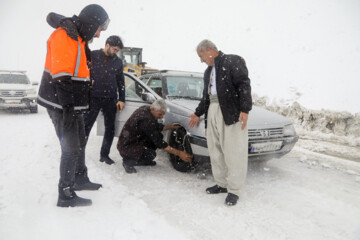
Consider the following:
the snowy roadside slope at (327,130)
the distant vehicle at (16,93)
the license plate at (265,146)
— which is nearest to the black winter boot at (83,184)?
the license plate at (265,146)

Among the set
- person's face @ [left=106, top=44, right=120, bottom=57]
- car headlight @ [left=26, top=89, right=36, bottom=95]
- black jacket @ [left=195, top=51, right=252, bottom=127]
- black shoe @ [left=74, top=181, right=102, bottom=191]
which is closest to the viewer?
black jacket @ [left=195, top=51, right=252, bottom=127]

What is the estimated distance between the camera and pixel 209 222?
8.17 ft

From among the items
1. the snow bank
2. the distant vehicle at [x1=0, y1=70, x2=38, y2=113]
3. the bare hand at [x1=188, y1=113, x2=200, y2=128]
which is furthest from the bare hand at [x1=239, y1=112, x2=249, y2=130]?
the distant vehicle at [x1=0, y1=70, x2=38, y2=113]

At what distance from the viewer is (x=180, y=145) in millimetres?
3842

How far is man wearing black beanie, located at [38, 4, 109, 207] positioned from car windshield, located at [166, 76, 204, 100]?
1.90 metres

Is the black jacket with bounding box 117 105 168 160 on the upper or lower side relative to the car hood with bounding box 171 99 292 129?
lower

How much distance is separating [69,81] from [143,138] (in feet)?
5.63

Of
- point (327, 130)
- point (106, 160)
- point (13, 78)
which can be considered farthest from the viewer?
point (13, 78)

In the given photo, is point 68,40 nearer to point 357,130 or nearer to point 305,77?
point 357,130

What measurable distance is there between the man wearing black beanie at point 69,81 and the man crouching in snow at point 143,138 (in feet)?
3.73

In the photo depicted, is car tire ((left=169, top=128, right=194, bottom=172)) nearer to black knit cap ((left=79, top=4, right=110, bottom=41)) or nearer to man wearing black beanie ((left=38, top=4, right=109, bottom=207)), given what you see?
man wearing black beanie ((left=38, top=4, right=109, bottom=207))

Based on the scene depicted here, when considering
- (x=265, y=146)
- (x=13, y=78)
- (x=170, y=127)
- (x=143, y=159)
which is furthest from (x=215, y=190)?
(x=13, y=78)

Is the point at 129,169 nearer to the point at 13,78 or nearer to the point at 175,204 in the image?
the point at 175,204

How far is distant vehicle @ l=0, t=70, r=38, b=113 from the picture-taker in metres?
8.84
